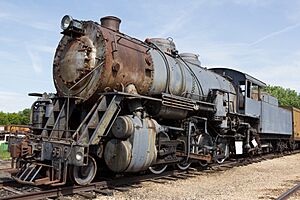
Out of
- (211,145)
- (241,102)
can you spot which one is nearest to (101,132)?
(211,145)

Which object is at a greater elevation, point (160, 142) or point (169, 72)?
point (169, 72)

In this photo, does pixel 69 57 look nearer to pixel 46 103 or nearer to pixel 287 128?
pixel 46 103

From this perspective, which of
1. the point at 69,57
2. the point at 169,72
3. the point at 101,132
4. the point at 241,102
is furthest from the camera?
the point at 241,102

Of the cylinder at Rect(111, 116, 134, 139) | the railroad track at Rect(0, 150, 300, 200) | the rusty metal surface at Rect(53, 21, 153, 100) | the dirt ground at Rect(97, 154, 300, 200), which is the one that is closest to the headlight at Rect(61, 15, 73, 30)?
the rusty metal surface at Rect(53, 21, 153, 100)

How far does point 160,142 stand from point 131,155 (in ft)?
5.46

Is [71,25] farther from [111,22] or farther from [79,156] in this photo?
[79,156]

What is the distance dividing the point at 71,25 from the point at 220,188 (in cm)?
559

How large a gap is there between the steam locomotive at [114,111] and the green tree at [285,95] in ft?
189

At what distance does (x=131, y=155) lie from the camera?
7695mm

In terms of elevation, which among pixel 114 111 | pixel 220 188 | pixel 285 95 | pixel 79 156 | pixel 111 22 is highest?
pixel 285 95

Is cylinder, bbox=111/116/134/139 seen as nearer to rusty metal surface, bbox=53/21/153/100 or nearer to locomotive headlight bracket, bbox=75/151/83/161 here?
rusty metal surface, bbox=53/21/153/100

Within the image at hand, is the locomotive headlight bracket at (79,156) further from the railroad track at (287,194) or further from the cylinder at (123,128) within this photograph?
the railroad track at (287,194)

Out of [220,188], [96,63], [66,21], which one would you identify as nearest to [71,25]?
[66,21]

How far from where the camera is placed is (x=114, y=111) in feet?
25.6
